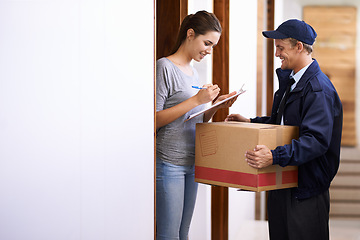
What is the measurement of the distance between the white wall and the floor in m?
2.25

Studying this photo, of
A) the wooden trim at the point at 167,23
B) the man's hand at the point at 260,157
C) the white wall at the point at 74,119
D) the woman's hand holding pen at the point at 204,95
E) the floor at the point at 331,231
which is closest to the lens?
the white wall at the point at 74,119

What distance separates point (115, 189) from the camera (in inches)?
52.9

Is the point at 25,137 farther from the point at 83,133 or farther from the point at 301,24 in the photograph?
the point at 301,24

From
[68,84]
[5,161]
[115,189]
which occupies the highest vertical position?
[68,84]

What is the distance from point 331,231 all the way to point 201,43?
2767 millimetres

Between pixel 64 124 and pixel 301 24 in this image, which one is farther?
pixel 301 24

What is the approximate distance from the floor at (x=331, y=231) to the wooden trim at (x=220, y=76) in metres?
0.65

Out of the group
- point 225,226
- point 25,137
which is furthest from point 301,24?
point 225,226

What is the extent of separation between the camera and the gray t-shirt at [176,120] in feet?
5.90

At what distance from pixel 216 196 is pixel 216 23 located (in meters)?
1.29

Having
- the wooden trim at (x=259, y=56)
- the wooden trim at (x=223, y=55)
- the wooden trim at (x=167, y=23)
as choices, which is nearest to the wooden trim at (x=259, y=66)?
the wooden trim at (x=259, y=56)

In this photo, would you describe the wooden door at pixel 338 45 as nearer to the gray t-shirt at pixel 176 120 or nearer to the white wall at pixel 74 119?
the gray t-shirt at pixel 176 120

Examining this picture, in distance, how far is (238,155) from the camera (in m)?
1.72

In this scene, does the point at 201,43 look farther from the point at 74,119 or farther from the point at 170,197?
the point at 74,119
